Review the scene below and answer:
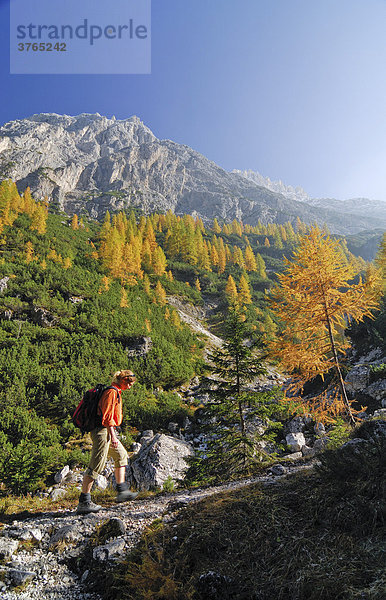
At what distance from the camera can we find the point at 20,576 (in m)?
2.23

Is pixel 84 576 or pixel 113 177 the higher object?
pixel 113 177

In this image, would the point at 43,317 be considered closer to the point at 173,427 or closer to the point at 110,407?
the point at 173,427

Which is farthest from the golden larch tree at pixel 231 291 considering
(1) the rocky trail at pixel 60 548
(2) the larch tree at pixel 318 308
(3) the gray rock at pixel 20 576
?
(3) the gray rock at pixel 20 576

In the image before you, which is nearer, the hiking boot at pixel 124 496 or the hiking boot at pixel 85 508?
the hiking boot at pixel 85 508

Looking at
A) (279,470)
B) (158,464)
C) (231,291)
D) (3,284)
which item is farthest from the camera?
(231,291)

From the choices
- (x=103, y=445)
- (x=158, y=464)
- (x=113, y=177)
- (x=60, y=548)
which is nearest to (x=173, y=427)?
(x=158, y=464)

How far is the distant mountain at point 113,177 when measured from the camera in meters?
124

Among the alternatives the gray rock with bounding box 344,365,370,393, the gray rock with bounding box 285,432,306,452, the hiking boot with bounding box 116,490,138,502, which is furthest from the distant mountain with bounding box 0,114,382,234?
the hiking boot with bounding box 116,490,138,502

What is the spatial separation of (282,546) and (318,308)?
6.73 metres

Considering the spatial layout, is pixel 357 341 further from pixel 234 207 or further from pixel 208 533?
pixel 234 207

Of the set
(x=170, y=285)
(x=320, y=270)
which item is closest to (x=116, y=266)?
(x=170, y=285)

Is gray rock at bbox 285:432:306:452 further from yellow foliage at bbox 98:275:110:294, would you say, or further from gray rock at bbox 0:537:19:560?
yellow foliage at bbox 98:275:110:294

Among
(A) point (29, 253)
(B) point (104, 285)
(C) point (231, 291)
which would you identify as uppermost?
(A) point (29, 253)

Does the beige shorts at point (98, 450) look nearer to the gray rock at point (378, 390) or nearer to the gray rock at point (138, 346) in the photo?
the gray rock at point (378, 390)
